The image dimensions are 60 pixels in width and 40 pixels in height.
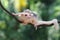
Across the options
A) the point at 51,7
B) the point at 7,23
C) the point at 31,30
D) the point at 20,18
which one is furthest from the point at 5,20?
the point at 20,18

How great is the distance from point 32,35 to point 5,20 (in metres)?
0.36

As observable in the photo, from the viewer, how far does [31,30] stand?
2.59 m

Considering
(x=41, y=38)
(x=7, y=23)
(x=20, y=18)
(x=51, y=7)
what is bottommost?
(x=41, y=38)

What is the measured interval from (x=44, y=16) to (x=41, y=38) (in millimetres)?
279

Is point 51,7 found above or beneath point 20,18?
beneath

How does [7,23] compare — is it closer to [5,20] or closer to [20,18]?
[5,20]

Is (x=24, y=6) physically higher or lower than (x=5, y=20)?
higher

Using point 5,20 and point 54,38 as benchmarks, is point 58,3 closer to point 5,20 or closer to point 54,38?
point 54,38

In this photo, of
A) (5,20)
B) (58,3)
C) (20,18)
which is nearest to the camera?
(20,18)

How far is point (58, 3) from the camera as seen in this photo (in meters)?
2.37

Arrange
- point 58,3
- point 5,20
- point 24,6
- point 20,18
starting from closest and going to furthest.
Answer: point 20,18 → point 24,6 → point 58,3 → point 5,20

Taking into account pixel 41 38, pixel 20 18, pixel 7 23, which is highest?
pixel 20 18

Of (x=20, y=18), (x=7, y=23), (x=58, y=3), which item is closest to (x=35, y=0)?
(x=58, y=3)

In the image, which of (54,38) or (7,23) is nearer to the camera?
(54,38)
